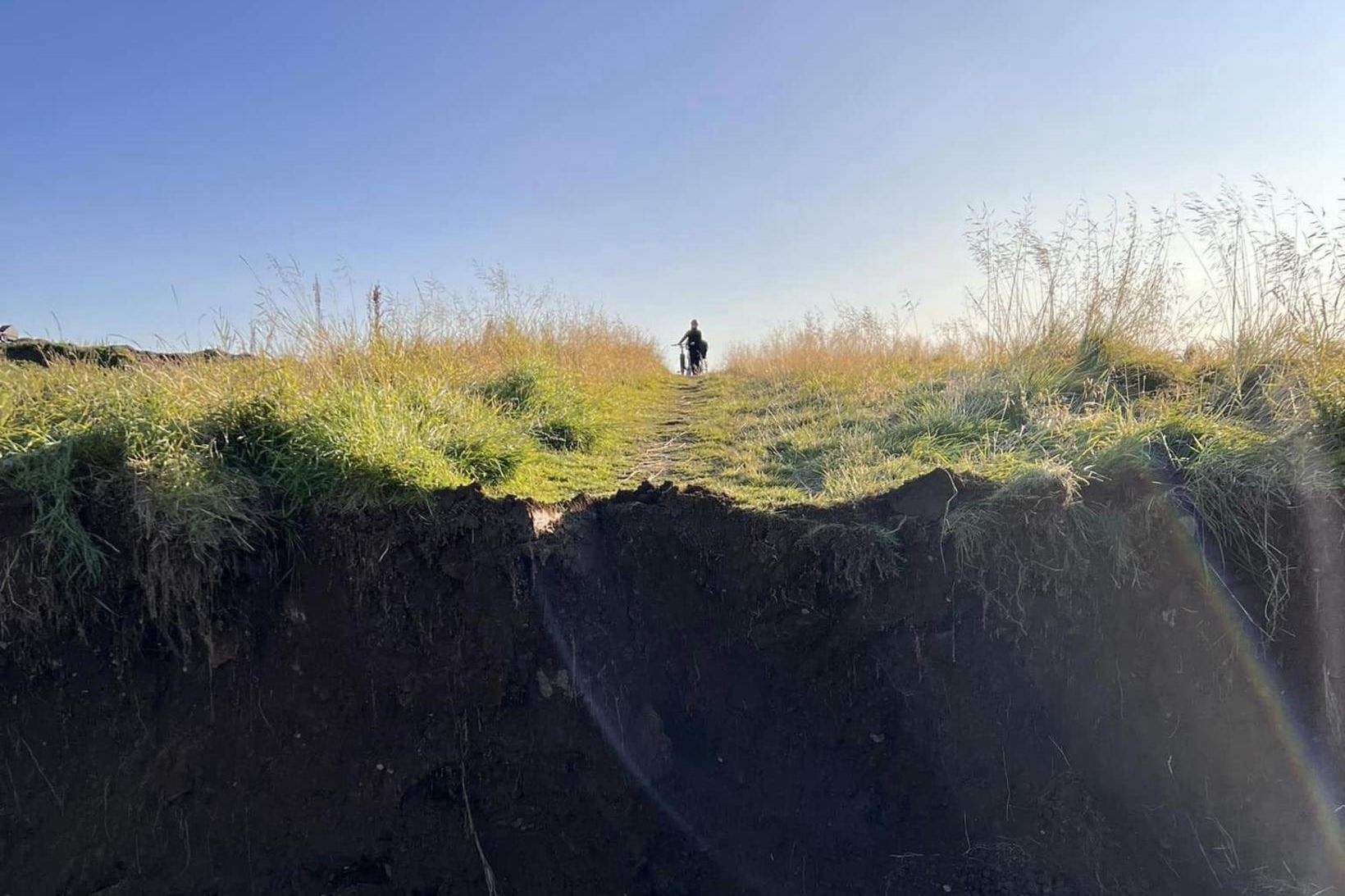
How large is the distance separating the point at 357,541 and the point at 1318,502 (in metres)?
4.44

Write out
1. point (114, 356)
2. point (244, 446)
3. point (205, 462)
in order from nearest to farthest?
point (205, 462) → point (244, 446) → point (114, 356)

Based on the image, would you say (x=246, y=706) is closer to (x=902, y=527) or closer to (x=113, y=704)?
(x=113, y=704)

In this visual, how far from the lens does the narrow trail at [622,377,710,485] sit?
4.96 m

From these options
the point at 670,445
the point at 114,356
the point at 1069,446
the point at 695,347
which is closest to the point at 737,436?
the point at 670,445

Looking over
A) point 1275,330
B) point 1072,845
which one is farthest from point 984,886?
point 1275,330

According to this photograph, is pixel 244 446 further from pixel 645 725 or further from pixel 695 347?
pixel 695 347

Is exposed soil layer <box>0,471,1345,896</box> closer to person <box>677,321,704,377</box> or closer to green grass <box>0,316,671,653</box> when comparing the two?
green grass <box>0,316,671,653</box>

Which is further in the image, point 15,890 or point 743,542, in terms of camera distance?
point 743,542

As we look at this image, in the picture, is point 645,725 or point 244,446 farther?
point 244,446

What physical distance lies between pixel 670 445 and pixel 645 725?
306 cm

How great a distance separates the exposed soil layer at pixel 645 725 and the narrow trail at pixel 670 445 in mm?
1473

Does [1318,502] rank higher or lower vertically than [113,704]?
higher

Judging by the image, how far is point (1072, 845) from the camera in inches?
121

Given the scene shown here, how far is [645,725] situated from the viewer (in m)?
3.40
